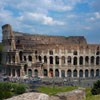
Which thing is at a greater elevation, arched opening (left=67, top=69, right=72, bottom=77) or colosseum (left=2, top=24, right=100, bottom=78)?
colosseum (left=2, top=24, right=100, bottom=78)

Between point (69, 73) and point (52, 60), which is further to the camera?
point (52, 60)

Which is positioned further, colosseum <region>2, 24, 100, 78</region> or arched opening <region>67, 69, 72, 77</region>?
arched opening <region>67, 69, 72, 77</region>

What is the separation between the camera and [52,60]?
9250cm

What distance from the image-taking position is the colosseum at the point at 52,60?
A: 297 ft

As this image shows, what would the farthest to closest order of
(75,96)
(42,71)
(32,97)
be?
(42,71), (75,96), (32,97)

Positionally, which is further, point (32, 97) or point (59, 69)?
point (59, 69)

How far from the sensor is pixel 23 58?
92.8 metres

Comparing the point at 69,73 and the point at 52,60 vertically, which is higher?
the point at 52,60

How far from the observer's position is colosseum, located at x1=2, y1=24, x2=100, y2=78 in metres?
90.5

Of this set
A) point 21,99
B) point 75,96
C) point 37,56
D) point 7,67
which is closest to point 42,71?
point 37,56

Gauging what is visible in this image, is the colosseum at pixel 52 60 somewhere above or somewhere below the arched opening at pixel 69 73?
above

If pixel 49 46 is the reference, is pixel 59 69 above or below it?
below

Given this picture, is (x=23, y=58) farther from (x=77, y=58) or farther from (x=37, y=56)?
(x=77, y=58)

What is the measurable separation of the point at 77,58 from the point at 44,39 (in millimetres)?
15842
